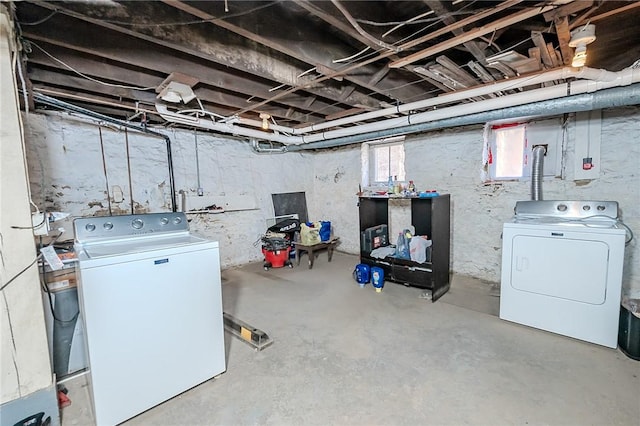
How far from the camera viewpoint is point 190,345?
69.9 inches

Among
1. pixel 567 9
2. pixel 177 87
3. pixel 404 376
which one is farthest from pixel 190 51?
pixel 404 376

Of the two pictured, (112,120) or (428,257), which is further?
(428,257)

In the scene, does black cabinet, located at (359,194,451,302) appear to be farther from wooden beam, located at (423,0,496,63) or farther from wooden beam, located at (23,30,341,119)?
wooden beam, located at (23,30,341,119)

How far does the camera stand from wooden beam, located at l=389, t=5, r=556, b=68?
1414 mm

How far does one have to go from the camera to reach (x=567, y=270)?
2.29m

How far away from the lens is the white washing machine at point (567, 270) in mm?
2137

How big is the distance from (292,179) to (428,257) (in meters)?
3.00

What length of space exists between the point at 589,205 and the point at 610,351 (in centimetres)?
122

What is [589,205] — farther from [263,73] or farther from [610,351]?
[263,73]

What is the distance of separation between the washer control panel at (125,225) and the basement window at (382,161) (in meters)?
3.35

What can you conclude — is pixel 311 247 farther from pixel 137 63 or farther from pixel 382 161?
pixel 137 63

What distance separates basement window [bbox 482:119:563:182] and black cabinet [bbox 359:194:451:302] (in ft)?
2.53

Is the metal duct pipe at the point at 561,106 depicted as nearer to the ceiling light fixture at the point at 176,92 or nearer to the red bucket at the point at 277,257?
the ceiling light fixture at the point at 176,92

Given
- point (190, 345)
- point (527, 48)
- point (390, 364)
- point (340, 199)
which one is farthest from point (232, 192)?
point (527, 48)
